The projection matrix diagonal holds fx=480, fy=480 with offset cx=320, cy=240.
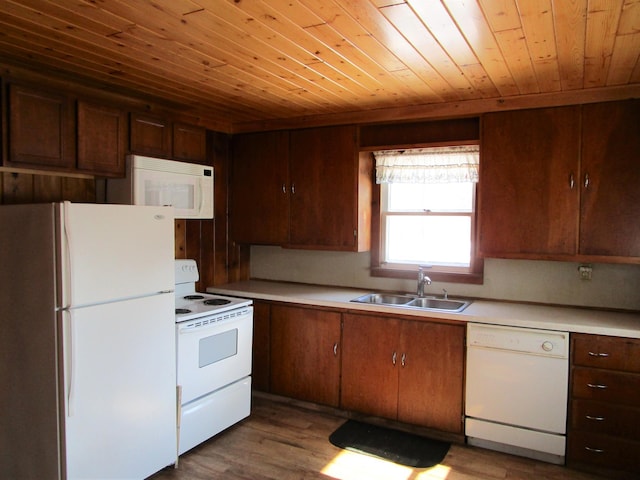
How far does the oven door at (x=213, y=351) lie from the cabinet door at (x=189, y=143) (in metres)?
1.23

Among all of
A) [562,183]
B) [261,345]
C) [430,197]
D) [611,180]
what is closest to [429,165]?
[430,197]

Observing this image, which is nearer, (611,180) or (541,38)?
(541,38)

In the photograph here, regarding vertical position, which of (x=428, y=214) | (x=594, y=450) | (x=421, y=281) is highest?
(x=428, y=214)

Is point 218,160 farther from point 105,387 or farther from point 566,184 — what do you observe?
point 566,184

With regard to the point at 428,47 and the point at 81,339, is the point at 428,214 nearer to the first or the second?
the point at 428,47

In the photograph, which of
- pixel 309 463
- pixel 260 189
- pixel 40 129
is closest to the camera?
pixel 40 129

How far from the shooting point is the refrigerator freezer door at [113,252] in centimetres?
222

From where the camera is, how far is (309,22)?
1972mm

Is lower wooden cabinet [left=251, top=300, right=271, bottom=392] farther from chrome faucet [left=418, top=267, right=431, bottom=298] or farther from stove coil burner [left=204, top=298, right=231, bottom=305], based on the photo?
chrome faucet [left=418, top=267, right=431, bottom=298]

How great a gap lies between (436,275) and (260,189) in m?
1.62

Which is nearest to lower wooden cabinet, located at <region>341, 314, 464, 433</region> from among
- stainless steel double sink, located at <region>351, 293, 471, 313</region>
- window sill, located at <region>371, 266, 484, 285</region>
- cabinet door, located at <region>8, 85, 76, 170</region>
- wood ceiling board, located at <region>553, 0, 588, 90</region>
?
stainless steel double sink, located at <region>351, 293, 471, 313</region>

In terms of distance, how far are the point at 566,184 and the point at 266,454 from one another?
2518 millimetres

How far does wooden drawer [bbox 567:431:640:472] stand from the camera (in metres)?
2.67

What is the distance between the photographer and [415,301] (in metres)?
3.60
